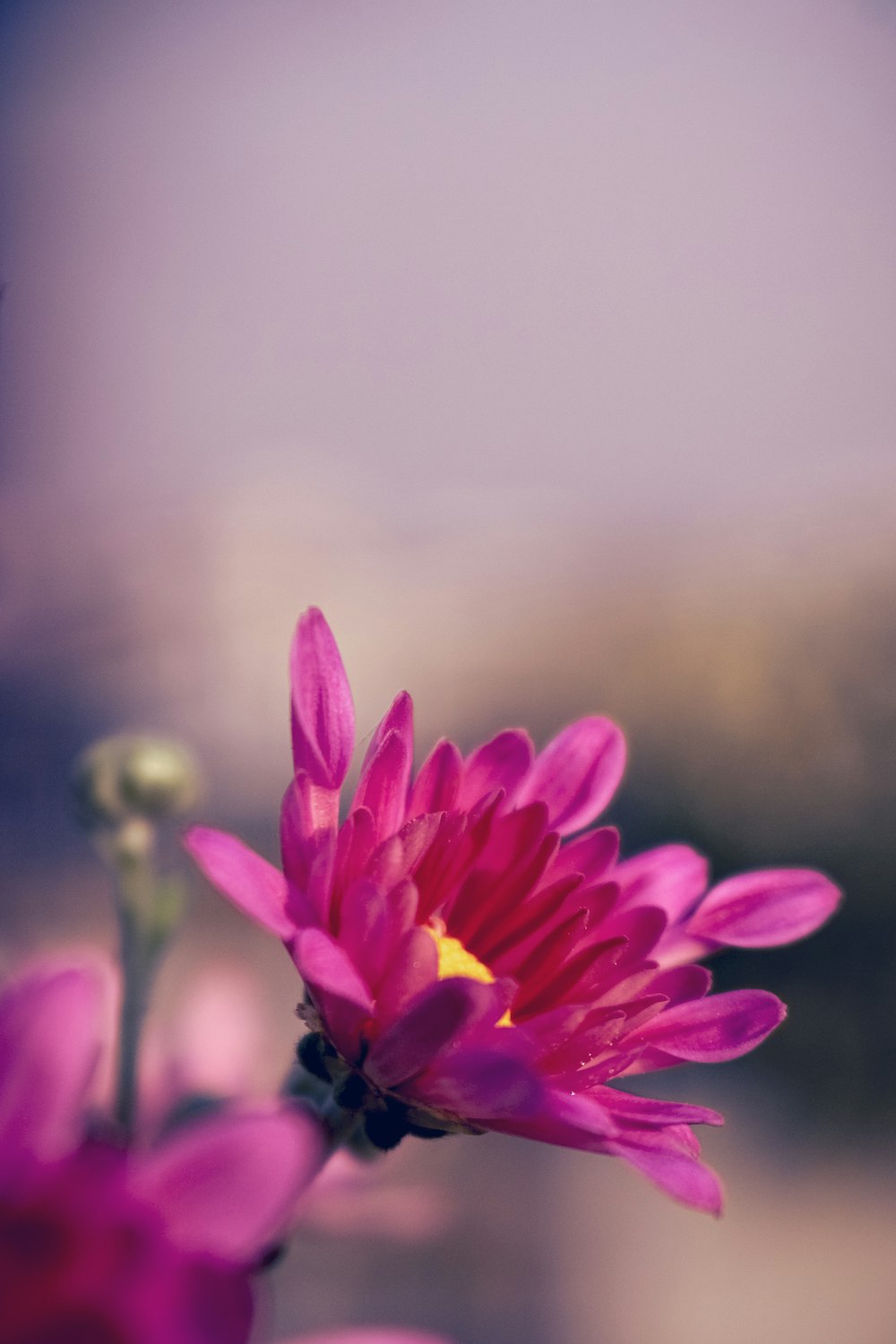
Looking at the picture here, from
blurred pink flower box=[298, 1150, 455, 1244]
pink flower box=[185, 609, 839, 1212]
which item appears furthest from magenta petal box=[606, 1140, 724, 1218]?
blurred pink flower box=[298, 1150, 455, 1244]

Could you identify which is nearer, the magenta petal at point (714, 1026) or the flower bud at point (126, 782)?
the magenta petal at point (714, 1026)

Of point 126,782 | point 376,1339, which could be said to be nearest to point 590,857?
point 376,1339

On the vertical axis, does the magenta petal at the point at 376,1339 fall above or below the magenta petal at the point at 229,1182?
below

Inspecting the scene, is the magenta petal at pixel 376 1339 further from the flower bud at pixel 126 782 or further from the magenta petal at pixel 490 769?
the flower bud at pixel 126 782

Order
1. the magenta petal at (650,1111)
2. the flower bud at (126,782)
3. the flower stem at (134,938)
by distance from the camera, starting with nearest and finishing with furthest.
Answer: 1. the magenta petal at (650,1111)
2. the flower stem at (134,938)
3. the flower bud at (126,782)

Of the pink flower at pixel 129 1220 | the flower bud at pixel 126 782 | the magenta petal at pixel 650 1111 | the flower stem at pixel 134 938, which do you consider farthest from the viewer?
the flower bud at pixel 126 782

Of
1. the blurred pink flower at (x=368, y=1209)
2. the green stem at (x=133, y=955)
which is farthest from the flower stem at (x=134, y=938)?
the blurred pink flower at (x=368, y=1209)

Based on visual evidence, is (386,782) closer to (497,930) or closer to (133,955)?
(497,930)
